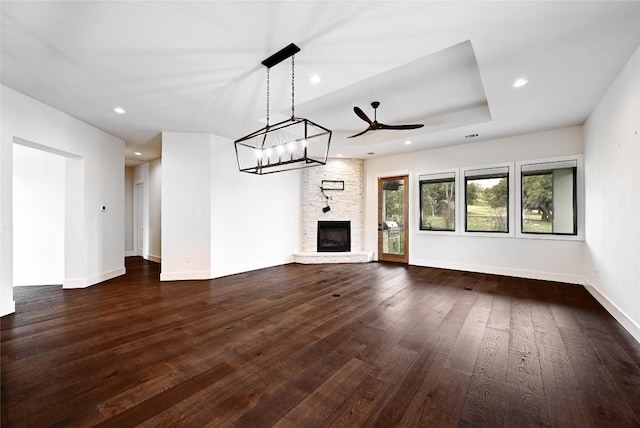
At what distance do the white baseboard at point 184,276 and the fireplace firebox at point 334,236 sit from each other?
303cm

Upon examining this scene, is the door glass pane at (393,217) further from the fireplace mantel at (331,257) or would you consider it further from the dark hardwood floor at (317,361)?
the dark hardwood floor at (317,361)

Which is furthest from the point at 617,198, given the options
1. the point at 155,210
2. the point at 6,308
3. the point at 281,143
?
the point at 155,210

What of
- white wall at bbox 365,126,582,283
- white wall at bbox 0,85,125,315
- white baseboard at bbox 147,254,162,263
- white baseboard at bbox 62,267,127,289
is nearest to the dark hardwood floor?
white baseboard at bbox 62,267,127,289

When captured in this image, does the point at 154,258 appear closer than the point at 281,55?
No

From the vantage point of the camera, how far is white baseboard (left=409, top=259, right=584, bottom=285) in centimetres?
472

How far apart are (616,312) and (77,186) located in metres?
8.16

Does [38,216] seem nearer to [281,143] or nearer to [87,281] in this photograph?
[87,281]

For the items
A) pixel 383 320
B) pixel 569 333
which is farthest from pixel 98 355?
pixel 569 333

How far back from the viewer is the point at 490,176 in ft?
18.2

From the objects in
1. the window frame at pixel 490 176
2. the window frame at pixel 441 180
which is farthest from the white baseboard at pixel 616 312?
the window frame at pixel 441 180

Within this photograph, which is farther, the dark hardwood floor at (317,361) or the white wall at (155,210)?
the white wall at (155,210)

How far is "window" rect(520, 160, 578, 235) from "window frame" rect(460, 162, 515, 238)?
182 millimetres

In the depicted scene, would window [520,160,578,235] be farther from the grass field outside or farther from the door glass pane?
the door glass pane

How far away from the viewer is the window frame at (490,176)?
17.3 ft
